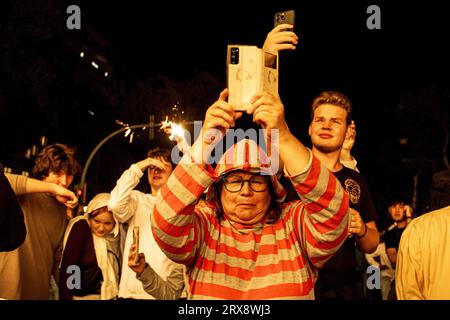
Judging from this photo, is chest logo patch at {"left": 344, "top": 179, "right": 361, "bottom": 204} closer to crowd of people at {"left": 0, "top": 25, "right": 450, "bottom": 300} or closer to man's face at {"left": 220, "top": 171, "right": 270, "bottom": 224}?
crowd of people at {"left": 0, "top": 25, "right": 450, "bottom": 300}

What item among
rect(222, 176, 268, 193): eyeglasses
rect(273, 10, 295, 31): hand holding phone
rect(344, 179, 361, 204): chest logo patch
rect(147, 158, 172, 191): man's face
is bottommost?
rect(222, 176, 268, 193): eyeglasses

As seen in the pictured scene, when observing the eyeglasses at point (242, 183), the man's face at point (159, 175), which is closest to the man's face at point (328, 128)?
the eyeglasses at point (242, 183)

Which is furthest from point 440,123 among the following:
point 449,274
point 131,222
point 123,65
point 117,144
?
point 123,65

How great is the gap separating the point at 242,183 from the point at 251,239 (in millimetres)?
269

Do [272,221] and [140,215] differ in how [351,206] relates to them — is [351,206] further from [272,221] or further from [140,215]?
[140,215]

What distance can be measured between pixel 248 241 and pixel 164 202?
482mm

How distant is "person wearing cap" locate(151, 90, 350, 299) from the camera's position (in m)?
2.75

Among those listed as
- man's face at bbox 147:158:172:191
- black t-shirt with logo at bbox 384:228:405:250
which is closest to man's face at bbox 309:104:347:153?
man's face at bbox 147:158:172:191

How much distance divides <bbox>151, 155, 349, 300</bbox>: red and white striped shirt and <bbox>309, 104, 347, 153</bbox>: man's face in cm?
141

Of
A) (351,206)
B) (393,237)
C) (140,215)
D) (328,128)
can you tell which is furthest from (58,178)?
(393,237)

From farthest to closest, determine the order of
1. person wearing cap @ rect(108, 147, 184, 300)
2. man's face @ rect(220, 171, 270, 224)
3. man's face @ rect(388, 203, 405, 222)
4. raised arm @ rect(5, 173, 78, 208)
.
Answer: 1. man's face @ rect(388, 203, 405, 222)
2. person wearing cap @ rect(108, 147, 184, 300)
3. raised arm @ rect(5, 173, 78, 208)
4. man's face @ rect(220, 171, 270, 224)

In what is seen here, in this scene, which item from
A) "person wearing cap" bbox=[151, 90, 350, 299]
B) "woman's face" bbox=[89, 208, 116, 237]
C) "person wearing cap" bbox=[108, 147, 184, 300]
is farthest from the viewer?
"woman's face" bbox=[89, 208, 116, 237]

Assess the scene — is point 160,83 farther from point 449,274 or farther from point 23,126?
point 449,274

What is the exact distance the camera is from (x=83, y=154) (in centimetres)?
4131
